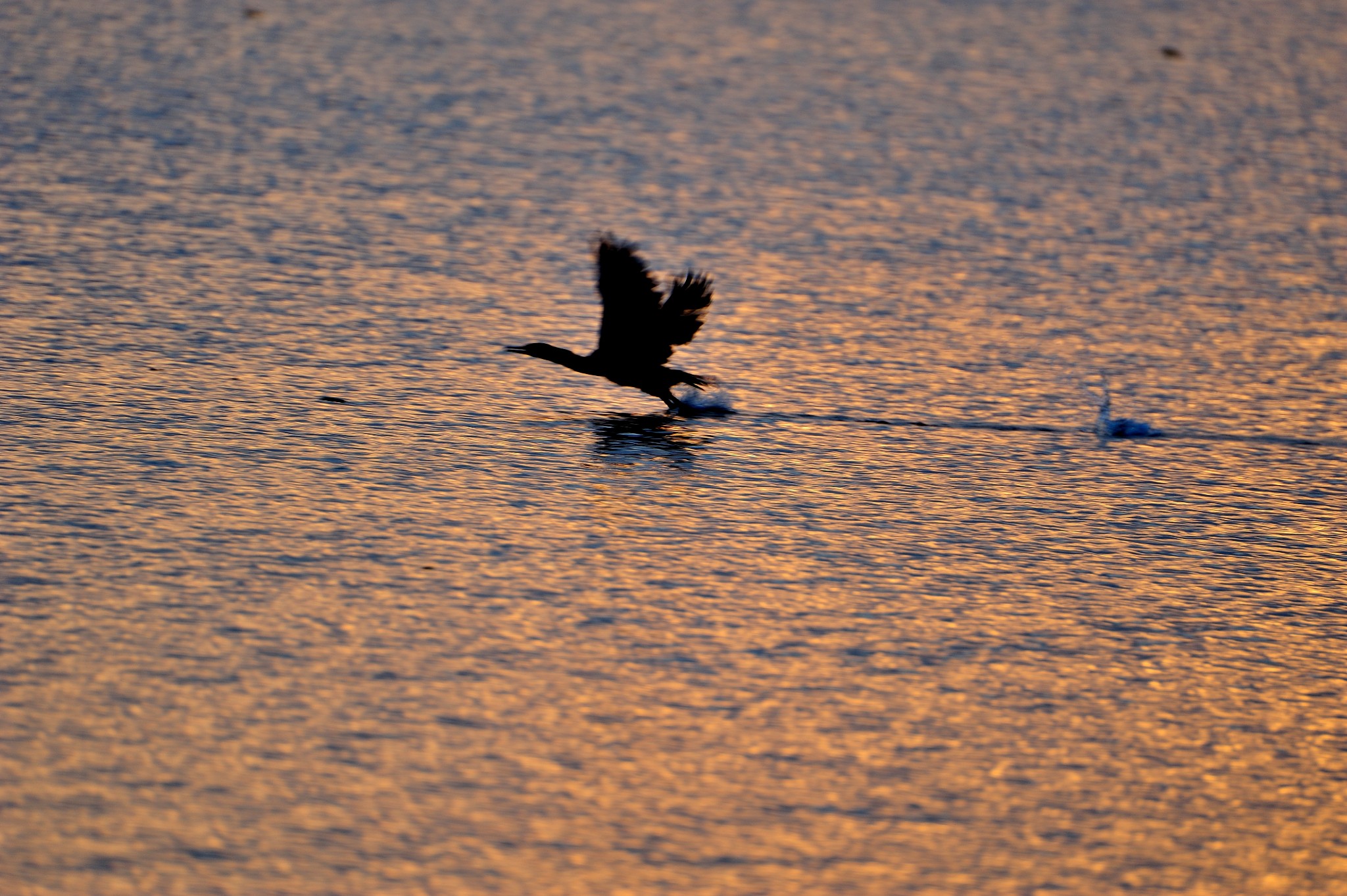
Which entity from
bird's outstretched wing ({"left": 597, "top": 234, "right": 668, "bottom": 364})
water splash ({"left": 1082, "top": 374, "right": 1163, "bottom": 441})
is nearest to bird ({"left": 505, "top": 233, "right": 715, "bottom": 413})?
bird's outstretched wing ({"left": 597, "top": 234, "right": 668, "bottom": 364})

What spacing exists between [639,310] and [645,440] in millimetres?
322

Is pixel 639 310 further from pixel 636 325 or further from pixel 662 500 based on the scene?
pixel 662 500

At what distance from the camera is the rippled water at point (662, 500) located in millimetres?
2578

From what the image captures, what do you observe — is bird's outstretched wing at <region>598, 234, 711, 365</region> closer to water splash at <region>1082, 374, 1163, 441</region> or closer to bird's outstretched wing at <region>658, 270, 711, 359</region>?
bird's outstretched wing at <region>658, 270, 711, 359</region>

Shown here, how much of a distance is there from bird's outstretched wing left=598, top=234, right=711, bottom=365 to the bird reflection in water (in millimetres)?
162

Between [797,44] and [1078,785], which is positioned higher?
[797,44]

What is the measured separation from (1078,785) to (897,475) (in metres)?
1.42

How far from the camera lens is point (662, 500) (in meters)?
3.86

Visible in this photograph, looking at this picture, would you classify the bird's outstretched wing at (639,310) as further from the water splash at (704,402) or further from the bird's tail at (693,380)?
the water splash at (704,402)

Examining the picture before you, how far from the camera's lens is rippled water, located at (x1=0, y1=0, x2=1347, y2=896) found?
2.58m

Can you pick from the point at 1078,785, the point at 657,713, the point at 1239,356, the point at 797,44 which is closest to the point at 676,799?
the point at 657,713

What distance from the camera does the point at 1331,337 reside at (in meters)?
5.19

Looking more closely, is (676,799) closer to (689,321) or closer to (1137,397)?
(689,321)

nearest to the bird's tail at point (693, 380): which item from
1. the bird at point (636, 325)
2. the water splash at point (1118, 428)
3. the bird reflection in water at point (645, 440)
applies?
the bird at point (636, 325)
